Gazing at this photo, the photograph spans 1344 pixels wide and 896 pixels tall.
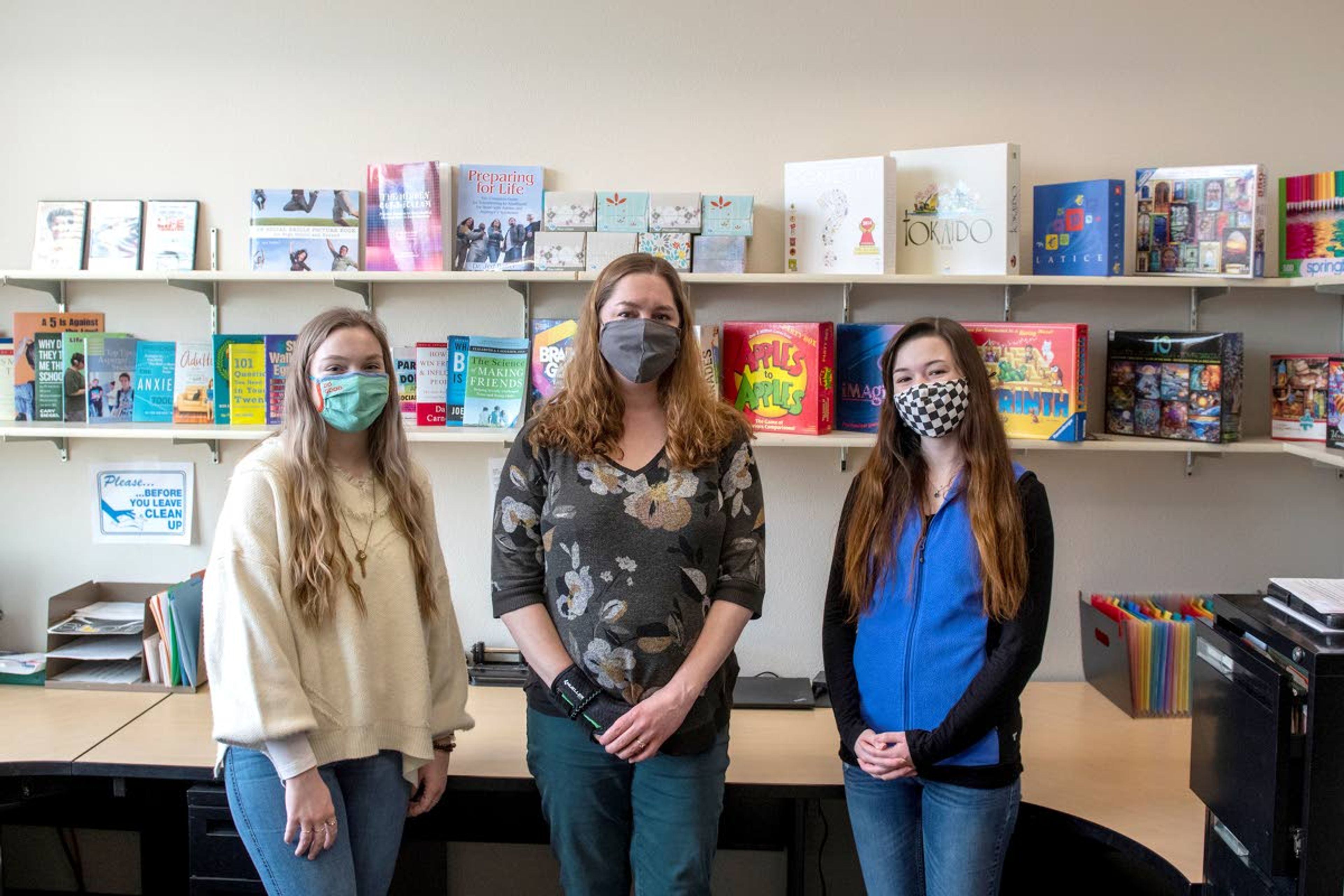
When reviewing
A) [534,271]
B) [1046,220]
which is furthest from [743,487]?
[1046,220]

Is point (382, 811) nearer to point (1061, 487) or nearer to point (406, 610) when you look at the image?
point (406, 610)

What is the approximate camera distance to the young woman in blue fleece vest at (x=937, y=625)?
1813mm

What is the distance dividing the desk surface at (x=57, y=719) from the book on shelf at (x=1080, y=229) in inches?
100

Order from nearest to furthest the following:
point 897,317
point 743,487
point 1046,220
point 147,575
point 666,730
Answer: point 666,730 < point 743,487 < point 1046,220 < point 897,317 < point 147,575

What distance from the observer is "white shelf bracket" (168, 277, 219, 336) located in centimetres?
284

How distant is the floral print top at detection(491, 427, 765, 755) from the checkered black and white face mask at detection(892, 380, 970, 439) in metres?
0.31

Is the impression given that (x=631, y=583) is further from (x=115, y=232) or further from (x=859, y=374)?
(x=115, y=232)

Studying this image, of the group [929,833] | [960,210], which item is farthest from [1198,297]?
[929,833]

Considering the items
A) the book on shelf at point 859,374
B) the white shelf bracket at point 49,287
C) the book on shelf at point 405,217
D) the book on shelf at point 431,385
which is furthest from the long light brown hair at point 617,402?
the white shelf bracket at point 49,287

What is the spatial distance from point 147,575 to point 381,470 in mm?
1526

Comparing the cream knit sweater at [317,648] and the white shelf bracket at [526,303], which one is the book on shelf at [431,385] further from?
the cream knit sweater at [317,648]

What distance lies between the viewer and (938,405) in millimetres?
1882

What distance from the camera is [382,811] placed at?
183cm

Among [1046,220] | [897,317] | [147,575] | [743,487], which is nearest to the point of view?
[743,487]
